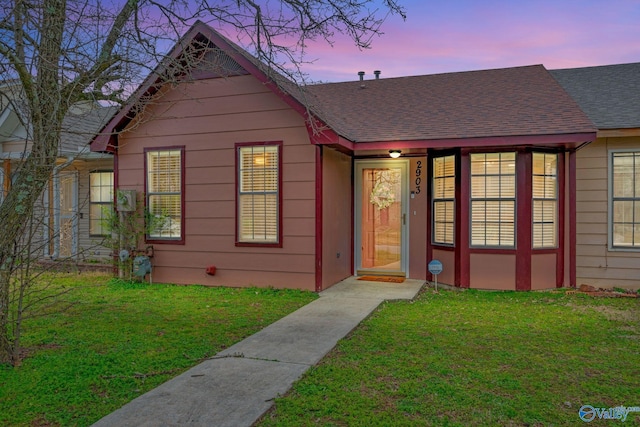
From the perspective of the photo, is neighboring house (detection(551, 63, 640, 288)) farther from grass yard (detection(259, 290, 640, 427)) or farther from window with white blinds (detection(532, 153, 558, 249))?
grass yard (detection(259, 290, 640, 427))

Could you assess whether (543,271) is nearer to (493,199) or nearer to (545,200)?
(545,200)

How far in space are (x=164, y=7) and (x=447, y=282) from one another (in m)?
6.10

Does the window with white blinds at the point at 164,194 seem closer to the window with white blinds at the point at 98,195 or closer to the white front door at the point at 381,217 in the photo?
the window with white blinds at the point at 98,195

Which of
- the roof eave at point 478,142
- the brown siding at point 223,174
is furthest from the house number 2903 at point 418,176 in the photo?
the brown siding at point 223,174

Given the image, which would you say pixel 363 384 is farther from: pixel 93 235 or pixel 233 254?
pixel 93 235

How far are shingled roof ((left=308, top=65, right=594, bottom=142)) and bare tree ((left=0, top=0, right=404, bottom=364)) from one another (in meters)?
1.91

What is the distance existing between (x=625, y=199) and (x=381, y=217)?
13.8 feet

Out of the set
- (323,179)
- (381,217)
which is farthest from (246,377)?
(381,217)

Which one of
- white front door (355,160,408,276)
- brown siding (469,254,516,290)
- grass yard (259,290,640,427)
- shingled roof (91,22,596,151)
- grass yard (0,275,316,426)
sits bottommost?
grass yard (0,275,316,426)

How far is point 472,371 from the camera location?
12.4 ft

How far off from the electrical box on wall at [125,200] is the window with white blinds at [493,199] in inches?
236

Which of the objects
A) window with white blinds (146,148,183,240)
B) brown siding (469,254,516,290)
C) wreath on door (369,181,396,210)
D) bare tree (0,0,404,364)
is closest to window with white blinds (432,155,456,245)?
brown siding (469,254,516,290)

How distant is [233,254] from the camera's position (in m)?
7.73

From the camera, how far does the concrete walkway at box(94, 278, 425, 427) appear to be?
114 inches
